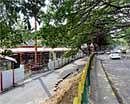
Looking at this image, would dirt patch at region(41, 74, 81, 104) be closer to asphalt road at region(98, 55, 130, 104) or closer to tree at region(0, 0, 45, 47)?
asphalt road at region(98, 55, 130, 104)

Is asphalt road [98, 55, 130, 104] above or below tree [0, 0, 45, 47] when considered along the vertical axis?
below

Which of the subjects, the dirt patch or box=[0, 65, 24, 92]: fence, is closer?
the dirt patch

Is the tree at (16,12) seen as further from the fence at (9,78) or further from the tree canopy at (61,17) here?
the fence at (9,78)

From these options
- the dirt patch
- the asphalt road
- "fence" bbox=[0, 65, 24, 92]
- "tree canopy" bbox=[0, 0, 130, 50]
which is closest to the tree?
"tree canopy" bbox=[0, 0, 130, 50]

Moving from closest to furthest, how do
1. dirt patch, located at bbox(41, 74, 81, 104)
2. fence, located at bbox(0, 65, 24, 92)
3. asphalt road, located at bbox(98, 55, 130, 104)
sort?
1. dirt patch, located at bbox(41, 74, 81, 104)
2. asphalt road, located at bbox(98, 55, 130, 104)
3. fence, located at bbox(0, 65, 24, 92)

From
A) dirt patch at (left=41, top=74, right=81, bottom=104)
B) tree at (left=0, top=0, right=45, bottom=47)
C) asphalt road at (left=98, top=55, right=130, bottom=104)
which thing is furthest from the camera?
asphalt road at (left=98, top=55, right=130, bottom=104)

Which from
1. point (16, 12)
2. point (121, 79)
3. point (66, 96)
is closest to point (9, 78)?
point (121, 79)

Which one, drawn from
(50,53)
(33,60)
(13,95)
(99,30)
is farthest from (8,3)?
(50,53)

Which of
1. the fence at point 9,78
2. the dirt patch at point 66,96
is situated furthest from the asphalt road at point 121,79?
the fence at point 9,78

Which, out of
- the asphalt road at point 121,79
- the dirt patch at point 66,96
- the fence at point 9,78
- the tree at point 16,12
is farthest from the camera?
the fence at point 9,78

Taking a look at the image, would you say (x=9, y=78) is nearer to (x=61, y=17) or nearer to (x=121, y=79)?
(x=121, y=79)

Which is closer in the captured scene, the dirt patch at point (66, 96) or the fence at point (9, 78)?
the dirt patch at point (66, 96)

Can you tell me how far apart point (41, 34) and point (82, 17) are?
9.32 feet

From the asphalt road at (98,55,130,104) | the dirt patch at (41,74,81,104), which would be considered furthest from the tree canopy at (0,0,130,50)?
the asphalt road at (98,55,130,104)
